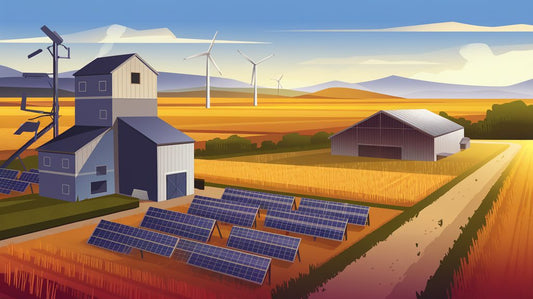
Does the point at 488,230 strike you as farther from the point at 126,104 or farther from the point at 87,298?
the point at 126,104

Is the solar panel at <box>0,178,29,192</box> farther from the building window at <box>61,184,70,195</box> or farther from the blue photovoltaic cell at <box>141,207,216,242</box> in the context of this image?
the blue photovoltaic cell at <box>141,207,216,242</box>

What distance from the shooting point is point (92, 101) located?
35.1 metres

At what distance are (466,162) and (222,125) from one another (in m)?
67.5

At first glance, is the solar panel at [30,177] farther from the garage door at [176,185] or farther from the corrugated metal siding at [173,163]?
the garage door at [176,185]

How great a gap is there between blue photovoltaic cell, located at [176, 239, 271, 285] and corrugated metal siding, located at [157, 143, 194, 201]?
13.4 m

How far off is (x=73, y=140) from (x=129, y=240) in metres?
15.4

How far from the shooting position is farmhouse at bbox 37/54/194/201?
32750 millimetres

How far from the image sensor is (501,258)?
65.9 feet

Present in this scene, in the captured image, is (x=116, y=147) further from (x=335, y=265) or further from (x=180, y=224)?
(x=335, y=265)

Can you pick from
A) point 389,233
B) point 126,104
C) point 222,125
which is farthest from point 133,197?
point 222,125

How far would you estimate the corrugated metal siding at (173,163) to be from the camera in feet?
108

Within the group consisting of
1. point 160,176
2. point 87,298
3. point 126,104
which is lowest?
point 87,298

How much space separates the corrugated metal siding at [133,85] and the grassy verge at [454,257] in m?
24.4

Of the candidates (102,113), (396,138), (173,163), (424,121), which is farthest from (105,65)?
(424,121)
